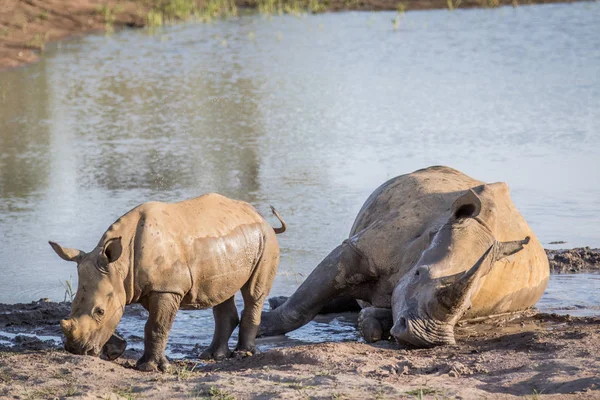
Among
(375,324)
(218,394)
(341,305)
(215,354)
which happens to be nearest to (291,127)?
(341,305)

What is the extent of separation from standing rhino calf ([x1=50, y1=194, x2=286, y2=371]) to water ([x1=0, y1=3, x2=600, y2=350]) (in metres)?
0.71

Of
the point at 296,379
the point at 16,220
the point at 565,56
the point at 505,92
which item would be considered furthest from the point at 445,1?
the point at 296,379

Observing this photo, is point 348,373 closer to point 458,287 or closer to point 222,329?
point 458,287

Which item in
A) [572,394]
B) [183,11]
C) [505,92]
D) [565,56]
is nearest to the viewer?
[572,394]

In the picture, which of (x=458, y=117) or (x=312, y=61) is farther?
(x=312, y=61)

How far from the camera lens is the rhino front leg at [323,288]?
→ 8258mm

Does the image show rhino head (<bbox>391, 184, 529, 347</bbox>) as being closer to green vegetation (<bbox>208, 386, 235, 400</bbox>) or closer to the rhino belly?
the rhino belly

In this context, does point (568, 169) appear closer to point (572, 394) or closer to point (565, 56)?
point (572, 394)

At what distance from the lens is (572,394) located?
5785 mm

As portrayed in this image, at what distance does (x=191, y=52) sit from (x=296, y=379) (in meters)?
20.5

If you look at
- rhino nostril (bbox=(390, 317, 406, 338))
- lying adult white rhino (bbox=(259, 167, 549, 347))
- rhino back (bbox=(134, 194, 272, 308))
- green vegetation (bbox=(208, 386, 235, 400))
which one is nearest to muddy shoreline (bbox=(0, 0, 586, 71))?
lying adult white rhino (bbox=(259, 167, 549, 347))

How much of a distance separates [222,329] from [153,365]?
0.80 meters

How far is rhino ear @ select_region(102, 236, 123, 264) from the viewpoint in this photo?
6.48 meters

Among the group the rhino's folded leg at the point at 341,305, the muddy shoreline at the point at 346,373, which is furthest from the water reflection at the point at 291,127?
the muddy shoreline at the point at 346,373
